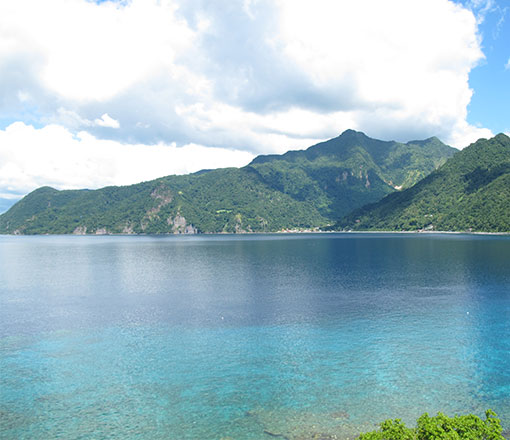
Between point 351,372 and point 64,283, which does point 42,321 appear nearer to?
point 64,283

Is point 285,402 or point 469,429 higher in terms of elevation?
point 469,429

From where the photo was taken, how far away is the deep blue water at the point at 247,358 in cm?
3631

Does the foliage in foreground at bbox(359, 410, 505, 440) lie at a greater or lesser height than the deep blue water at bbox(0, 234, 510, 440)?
greater

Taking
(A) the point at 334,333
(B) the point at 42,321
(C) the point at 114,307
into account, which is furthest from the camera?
(C) the point at 114,307

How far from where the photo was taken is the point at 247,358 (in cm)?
5081

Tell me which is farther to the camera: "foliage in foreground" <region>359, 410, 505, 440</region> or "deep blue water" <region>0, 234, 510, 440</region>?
"deep blue water" <region>0, 234, 510, 440</region>

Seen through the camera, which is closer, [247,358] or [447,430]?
[447,430]

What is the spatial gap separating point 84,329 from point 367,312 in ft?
175

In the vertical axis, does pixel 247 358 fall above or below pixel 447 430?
below

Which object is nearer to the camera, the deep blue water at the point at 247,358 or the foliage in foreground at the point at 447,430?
the foliage in foreground at the point at 447,430

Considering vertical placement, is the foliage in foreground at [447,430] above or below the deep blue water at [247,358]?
above

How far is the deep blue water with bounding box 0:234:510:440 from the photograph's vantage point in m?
36.3

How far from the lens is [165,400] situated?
39875mm

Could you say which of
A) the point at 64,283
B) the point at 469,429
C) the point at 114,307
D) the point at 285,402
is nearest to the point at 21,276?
the point at 64,283
